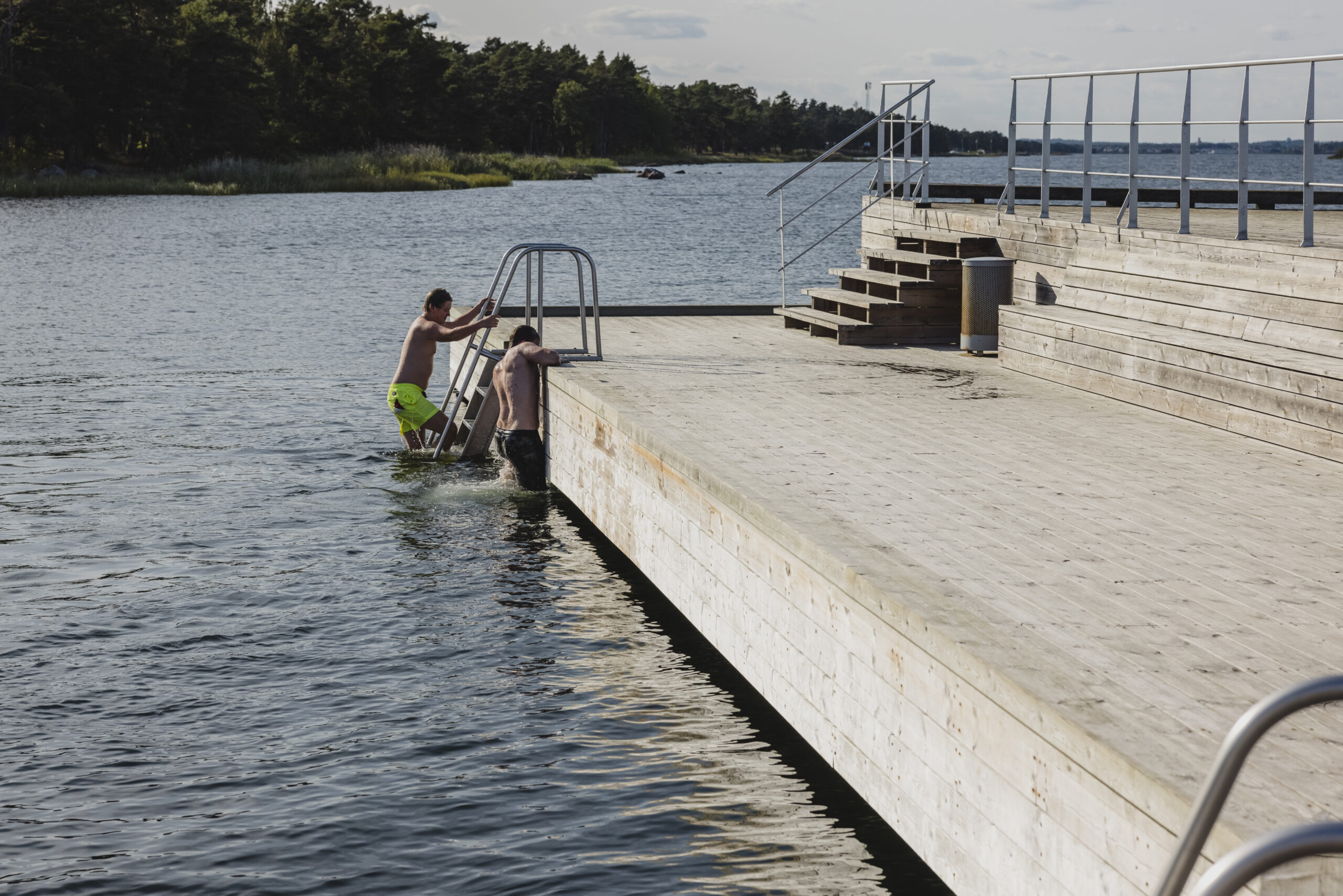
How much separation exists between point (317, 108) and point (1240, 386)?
11946 cm

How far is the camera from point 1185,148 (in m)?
10.9

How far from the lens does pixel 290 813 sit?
20.2 ft

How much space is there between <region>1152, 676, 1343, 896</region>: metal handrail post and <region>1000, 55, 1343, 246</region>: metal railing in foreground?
246 inches

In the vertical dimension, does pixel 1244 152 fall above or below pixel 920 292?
above

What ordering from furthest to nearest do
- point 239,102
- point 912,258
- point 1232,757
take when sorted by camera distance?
point 239,102 < point 912,258 < point 1232,757

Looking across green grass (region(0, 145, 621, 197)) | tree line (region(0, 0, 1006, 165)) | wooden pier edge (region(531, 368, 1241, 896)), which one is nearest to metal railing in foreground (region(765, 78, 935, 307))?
wooden pier edge (region(531, 368, 1241, 896))

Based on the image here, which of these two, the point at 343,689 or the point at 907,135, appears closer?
the point at 343,689

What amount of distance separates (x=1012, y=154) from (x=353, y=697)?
388 inches

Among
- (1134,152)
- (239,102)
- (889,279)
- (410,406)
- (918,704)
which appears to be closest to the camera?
(918,704)

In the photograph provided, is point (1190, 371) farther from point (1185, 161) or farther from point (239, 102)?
point (239, 102)

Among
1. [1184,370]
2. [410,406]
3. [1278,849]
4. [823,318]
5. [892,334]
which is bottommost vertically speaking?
[410,406]

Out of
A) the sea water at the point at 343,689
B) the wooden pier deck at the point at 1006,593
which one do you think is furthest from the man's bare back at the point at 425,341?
the wooden pier deck at the point at 1006,593

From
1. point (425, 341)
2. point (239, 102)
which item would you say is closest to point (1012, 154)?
point (425, 341)

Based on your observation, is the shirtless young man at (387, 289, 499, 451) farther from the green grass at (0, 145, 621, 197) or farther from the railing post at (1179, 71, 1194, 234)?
the green grass at (0, 145, 621, 197)
